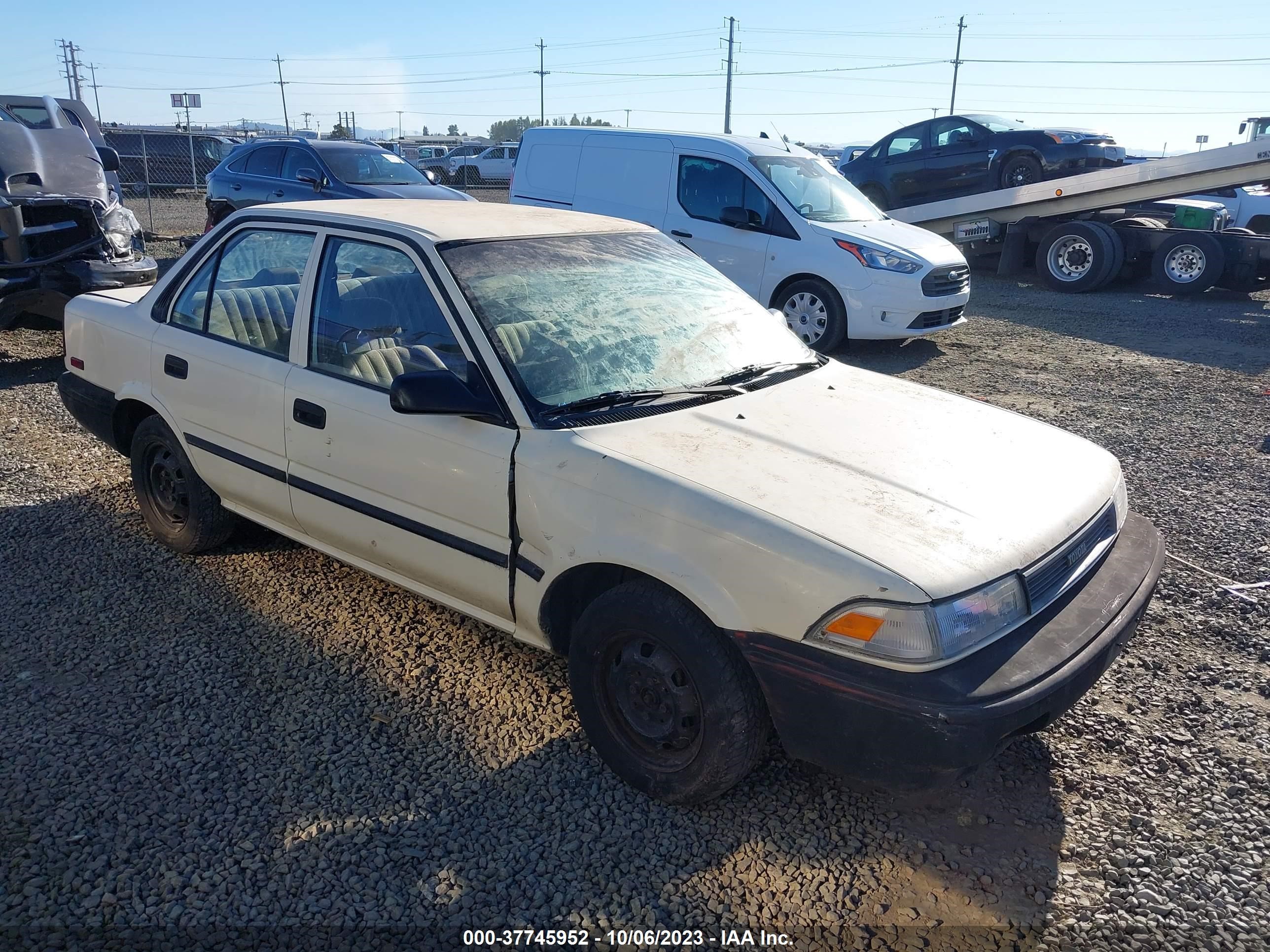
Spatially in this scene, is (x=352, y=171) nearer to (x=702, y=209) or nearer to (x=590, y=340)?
(x=702, y=209)

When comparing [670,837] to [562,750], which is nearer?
[670,837]

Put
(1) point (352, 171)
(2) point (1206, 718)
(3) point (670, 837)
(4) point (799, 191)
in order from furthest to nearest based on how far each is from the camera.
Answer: (1) point (352, 171)
(4) point (799, 191)
(2) point (1206, 718)
(3) point (670, 837)

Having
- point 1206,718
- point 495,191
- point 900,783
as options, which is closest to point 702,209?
point 1206,718

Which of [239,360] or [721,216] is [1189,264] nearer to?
[721,216]

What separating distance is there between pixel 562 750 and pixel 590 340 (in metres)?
1.38

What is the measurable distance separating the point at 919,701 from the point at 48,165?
902cm

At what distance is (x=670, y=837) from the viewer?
2.79m

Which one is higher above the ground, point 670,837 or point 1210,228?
point 1210,228

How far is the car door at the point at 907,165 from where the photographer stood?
16.8 meters

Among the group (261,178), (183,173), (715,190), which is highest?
(715,190)

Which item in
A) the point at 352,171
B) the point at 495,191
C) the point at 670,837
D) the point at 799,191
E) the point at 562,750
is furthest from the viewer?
the point at 495,191

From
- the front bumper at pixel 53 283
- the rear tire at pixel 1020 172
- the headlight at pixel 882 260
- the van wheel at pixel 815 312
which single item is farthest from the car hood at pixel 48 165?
the rear tire at pixel 1020 172

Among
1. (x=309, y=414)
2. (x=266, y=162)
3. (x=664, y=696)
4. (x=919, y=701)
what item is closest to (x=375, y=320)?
(x=309, y=414)

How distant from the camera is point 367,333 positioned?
354cm
